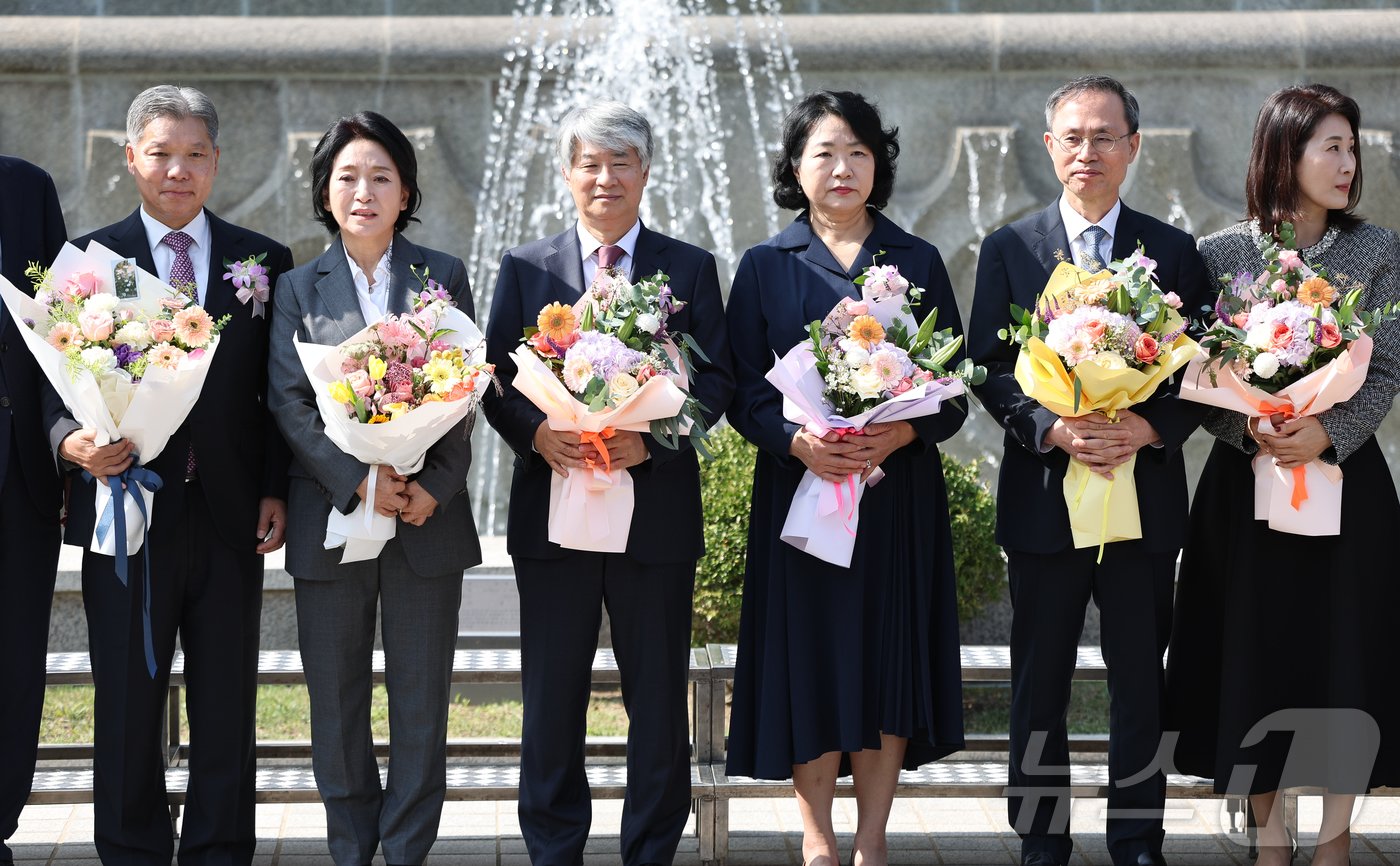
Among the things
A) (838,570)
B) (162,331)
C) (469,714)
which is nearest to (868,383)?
(838,570)

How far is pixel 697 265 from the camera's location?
3.95 meters

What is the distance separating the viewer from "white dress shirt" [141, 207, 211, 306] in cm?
390

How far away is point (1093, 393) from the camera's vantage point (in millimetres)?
3693

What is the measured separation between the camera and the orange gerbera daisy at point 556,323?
3643 millimetres

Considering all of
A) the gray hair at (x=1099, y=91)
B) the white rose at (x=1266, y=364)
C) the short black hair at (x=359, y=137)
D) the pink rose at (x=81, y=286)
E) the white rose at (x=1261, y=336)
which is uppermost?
the gray hair at (x=1099, y=91)

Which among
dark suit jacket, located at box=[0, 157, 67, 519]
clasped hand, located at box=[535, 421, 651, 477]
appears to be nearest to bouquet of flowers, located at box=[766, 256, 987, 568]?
clasped hand, located at box=[535, 421, 651, 477]

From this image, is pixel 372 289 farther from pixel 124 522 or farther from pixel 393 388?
pixel 124 522

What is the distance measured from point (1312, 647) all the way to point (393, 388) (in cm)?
253

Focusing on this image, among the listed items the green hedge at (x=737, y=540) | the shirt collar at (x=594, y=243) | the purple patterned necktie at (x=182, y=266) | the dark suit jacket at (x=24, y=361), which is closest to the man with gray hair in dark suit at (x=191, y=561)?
the purple patterned necktie at (x=182, y=266)

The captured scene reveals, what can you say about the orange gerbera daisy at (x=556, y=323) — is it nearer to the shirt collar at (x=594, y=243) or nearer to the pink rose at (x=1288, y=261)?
the shirt collar at (x=594, y=243)

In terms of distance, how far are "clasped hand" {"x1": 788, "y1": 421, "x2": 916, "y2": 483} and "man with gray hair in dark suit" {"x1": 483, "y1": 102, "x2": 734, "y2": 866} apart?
26 centimetres

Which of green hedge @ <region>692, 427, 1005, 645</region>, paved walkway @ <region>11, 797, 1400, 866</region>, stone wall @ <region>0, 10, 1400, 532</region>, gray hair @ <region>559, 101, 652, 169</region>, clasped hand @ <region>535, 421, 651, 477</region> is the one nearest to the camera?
clasped hand @ <region>535, 421, 651, 477</region>

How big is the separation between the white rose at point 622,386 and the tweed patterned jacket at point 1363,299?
1613 millimetres

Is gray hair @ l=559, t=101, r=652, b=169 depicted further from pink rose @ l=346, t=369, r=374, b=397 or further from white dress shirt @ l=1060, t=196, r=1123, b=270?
white dress shirt @ l=1060, t=196, r=1123, b=270
